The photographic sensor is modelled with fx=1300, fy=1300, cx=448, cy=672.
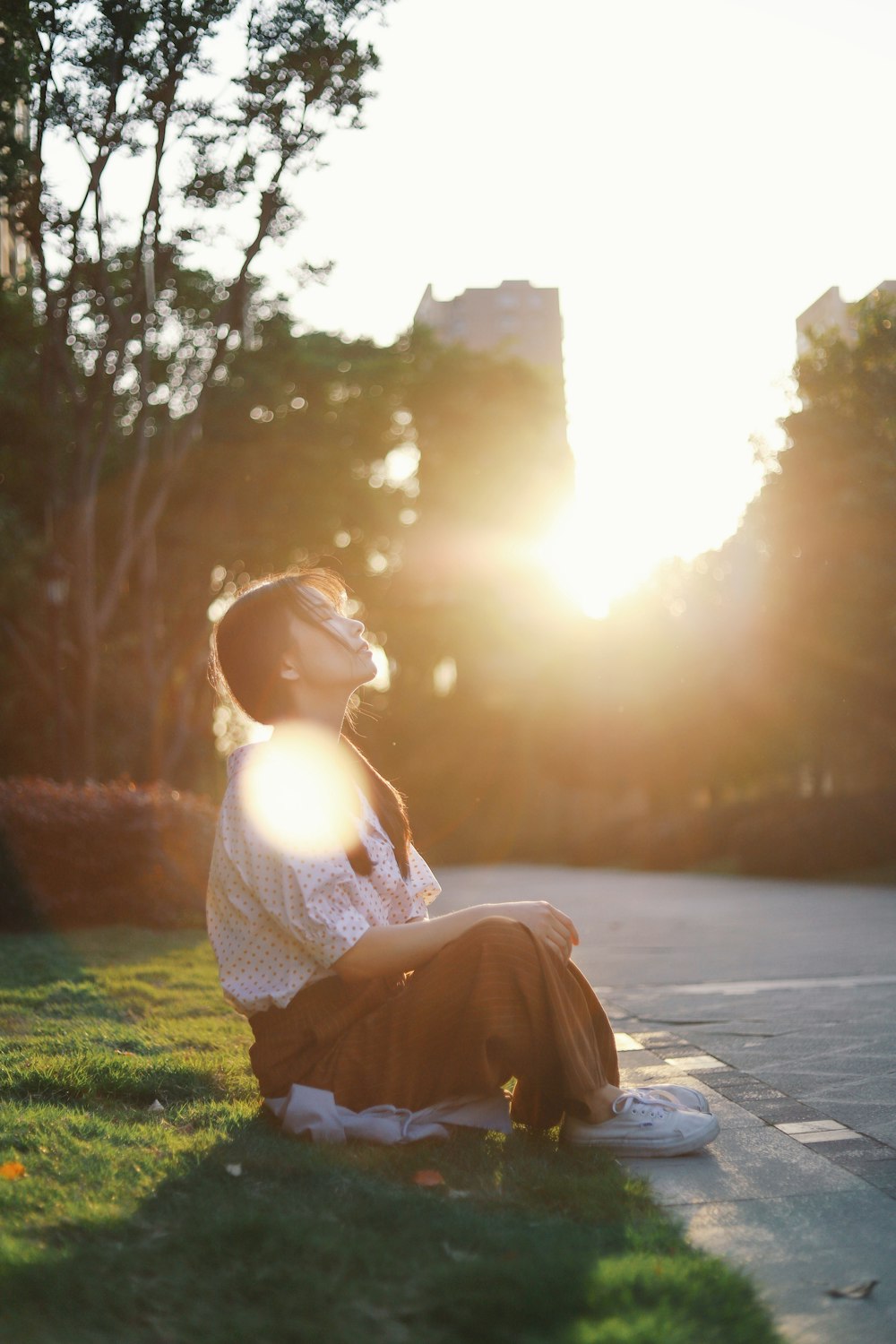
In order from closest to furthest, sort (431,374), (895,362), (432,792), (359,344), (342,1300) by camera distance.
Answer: (342,1300)
(895,362)
(359,344)
(431,374)
(432,792)

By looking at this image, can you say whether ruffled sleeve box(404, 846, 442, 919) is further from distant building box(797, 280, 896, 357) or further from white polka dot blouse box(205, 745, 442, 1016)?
distant building box(797, 280, 896, 357)

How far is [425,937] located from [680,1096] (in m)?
0.95

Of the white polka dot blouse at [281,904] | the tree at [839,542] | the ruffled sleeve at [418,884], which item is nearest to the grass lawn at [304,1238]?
the white polka dot blouse at [281,904]

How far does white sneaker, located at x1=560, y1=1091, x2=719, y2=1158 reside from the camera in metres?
3.44

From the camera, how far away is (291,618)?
3.59 meters

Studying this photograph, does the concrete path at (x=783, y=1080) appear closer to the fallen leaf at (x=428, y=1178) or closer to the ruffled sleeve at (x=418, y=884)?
the fallen leaf at (x=428, y=1178)

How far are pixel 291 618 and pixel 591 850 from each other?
85.7ft

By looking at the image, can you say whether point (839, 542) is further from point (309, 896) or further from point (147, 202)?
point (309, 896)

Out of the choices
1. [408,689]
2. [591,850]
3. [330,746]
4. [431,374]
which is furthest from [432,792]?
[330,746]

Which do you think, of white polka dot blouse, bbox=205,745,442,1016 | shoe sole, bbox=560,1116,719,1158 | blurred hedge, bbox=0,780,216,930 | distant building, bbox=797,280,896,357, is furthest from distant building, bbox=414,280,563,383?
shoe sole, bbox=560,1116,719,1158

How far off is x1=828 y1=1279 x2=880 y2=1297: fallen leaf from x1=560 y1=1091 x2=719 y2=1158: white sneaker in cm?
97

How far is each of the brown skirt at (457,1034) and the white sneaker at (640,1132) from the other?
64 mm

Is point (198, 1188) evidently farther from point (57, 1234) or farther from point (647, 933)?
point (647, 933)

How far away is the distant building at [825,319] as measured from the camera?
1770 cm
